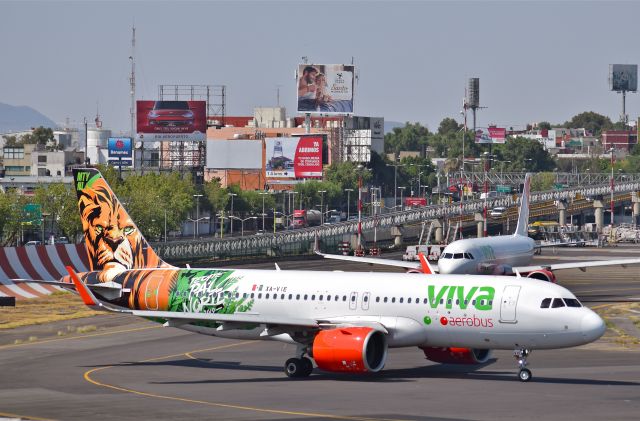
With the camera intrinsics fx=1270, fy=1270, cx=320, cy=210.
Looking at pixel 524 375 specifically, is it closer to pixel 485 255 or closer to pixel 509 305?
pixel 509 305

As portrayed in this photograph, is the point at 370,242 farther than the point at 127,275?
Yes

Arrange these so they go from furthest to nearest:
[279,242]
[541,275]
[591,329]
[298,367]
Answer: [279,242]
[541,275]
[298,367]
[591,329]

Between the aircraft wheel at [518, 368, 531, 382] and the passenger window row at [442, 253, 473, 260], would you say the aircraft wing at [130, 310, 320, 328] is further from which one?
the passenger window row at [442, 253, 473, 260]

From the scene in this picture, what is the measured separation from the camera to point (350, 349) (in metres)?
50.2

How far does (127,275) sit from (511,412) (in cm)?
2284

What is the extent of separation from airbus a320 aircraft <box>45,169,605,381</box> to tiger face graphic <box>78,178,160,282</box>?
11 cm

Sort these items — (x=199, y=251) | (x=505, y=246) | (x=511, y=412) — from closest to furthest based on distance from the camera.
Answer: (x=511, y=412) → (x=505, y=246) → (x=199, y=251)

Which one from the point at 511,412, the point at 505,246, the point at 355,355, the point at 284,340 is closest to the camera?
the point at 511,412

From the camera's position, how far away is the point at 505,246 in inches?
4077

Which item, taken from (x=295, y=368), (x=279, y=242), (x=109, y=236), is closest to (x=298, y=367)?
(x=295, y=368)

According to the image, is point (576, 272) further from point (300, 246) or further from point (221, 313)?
point (221, 313)

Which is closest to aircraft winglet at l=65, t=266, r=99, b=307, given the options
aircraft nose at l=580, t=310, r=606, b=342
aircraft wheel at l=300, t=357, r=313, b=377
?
aircraft wheel at l=300, t=357, r=313, b=377

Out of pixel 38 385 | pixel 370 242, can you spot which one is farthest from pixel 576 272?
pixel 38 385

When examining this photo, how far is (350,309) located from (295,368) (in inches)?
133
